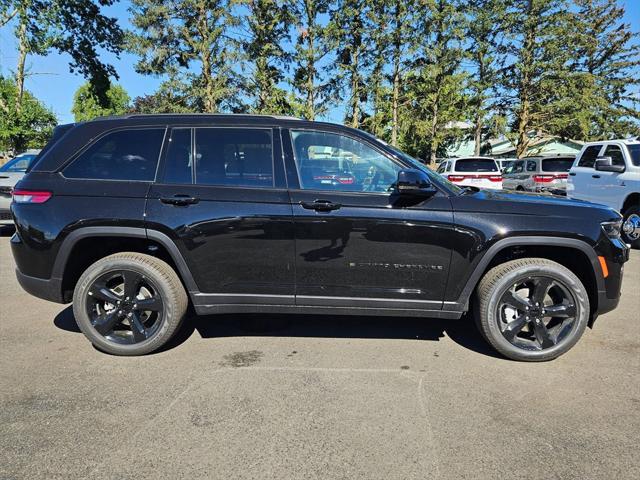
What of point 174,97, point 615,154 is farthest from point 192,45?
point 615,154

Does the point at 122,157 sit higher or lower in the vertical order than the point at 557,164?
higher

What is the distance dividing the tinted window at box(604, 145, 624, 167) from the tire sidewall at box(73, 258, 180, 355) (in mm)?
9046

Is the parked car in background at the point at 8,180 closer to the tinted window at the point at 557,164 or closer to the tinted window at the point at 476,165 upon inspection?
the tinted window at the point at 476,165

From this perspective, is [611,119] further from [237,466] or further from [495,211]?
[237,466]

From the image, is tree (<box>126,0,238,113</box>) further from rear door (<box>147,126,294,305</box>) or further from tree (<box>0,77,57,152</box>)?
rear door (<box>147,126,294,305</box>)

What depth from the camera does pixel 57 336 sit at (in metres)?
3.93

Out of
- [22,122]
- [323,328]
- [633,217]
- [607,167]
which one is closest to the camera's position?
[323,328]

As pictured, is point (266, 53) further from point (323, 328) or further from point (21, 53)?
point (323, 328)

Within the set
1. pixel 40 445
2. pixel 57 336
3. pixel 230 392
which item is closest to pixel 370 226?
pixel 230 392

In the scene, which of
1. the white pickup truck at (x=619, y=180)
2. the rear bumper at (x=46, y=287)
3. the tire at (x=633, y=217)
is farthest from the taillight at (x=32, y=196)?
the tire at (x=633, y=217)

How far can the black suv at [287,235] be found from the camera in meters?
3.28

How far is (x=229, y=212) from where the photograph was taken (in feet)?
10.9

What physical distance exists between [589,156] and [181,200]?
965 centimetres

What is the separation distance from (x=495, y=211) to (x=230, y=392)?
7.65 feet
